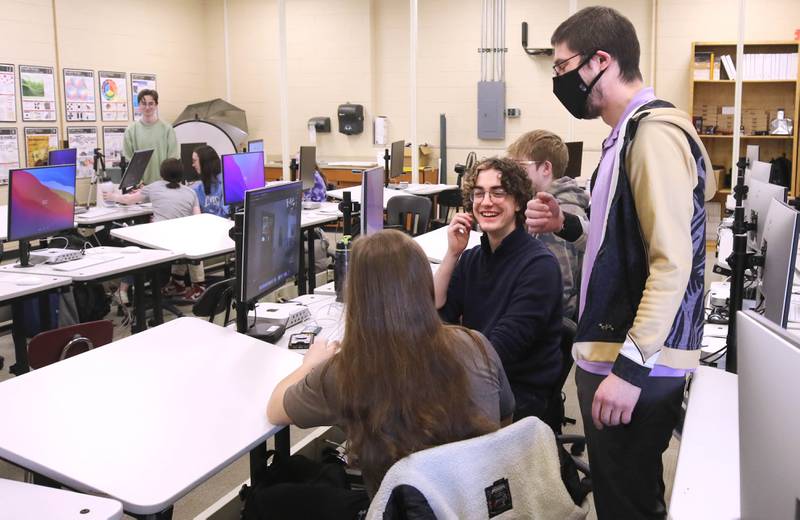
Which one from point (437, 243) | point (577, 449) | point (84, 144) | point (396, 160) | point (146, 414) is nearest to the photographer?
point (146, 414)

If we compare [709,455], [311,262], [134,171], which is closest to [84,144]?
[134,171]

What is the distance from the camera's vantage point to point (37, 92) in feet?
26.5

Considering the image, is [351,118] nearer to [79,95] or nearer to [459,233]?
[79,95]

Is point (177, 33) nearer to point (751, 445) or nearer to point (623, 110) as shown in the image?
point (623, 110)

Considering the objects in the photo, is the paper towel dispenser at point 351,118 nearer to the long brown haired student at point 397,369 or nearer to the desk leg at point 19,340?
the desk leg at point 19,340

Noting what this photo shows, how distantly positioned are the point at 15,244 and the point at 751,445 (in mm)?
7975

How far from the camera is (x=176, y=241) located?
4.73 meters

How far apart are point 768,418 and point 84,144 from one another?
8976mm

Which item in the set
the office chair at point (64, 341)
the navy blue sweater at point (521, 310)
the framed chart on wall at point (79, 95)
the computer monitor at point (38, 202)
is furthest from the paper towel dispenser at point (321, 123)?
the navy blue sweater at point (521, 310)

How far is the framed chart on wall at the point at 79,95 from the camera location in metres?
8.44

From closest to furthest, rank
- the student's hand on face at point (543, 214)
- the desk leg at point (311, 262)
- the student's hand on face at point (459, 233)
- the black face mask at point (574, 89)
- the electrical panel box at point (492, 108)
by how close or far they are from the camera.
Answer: the black face mask at point (574, 89), the student's hand on face at point (543, 214), the student's hand on face at point (459, 233), the desk leg at point (311, 262), the electrical panel box at point (492, 108)

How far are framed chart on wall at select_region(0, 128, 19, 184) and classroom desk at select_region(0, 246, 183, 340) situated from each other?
3.99m

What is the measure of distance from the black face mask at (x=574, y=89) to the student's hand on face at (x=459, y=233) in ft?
2.91

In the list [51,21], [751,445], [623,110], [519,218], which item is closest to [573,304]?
[519,218]
